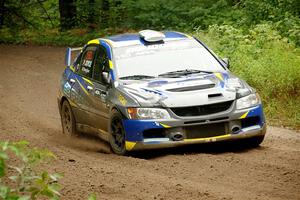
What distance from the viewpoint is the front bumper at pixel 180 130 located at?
9.88m

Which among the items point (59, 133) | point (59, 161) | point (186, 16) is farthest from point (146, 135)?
point (186, 16)

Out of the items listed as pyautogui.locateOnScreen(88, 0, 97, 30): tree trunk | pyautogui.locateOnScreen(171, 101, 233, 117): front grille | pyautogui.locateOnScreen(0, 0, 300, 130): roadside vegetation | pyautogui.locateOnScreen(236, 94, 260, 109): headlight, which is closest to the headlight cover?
pyautogui.locateOnScreen(236, 94, 260, 109): headlight

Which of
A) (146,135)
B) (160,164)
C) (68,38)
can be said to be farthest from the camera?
(68,38)

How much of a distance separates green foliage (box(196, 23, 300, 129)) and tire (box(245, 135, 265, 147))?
2462 mm

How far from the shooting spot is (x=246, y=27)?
822 inches

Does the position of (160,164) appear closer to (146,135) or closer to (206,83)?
(146,135)

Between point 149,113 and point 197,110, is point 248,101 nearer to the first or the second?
point 197,110

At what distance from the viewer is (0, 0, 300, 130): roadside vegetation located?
14.6 meters

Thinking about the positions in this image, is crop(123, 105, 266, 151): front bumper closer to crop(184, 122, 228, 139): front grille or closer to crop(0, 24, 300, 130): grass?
crop(184, 122, 228, 139): front grille

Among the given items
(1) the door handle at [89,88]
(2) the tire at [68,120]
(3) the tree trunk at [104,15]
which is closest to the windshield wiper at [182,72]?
(1) the door handle at [89,88]

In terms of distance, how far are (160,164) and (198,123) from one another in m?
0.90

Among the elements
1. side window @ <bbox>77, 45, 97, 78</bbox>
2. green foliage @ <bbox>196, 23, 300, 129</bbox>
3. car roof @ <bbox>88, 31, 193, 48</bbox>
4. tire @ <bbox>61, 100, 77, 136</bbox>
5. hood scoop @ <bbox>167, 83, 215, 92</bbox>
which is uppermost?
car roof @ <bbox>88, 31, 193, 48</bbox>

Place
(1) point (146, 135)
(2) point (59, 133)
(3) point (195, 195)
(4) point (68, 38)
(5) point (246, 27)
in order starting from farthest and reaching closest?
1. (4) point (68, 38)
2. (5) point (246, 27)
3. (2) point (59, 133)
4. (1) point (146, 135)
5. (3) point (195, 195)

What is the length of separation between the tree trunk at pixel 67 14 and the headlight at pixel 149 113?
22560 mm
